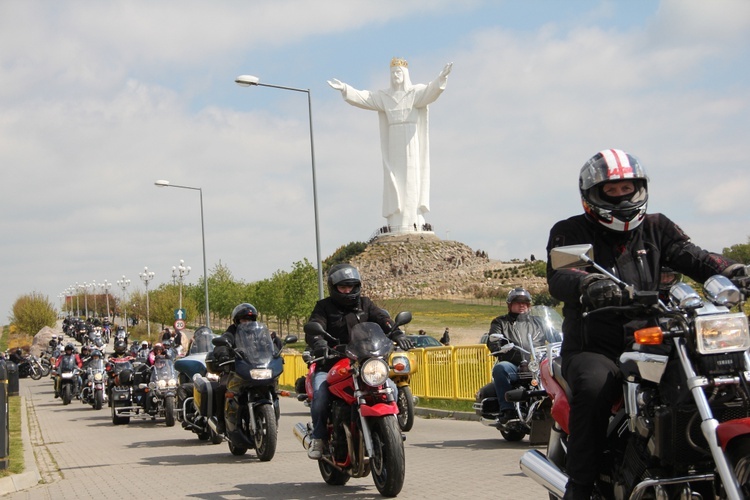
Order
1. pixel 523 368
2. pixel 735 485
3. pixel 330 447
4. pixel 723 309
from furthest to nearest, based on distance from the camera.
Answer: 1. pixel 523 368
2. pixel 330 447
3. pixel 723 309
4. pixel 735 485

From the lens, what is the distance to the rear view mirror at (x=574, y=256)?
4.40m

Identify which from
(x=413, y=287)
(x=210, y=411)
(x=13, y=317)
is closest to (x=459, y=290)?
(x=413, y=287)

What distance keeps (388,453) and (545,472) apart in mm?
2586

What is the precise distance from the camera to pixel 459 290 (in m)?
86.7

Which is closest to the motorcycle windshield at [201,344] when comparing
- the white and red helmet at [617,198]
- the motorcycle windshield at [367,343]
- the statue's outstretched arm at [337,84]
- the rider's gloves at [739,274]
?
the motorcycle windshield at [367,343]

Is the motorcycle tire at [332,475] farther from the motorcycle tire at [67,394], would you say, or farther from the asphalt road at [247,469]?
the motorcycle tire at [67,394]

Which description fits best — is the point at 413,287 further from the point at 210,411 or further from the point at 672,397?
the point at 672,397

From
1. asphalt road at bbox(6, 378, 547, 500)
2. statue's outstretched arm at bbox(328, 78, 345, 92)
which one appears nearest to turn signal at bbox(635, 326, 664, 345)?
asphalt road at bbox(6, 378, 547, 500)

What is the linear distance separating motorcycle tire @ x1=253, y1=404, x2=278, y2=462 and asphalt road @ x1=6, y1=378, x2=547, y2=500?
17cm

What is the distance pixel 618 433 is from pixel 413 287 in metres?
81.2

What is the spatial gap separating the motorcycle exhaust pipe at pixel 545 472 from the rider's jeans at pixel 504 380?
6113mm

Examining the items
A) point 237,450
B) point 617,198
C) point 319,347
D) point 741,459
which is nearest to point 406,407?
point 237,450

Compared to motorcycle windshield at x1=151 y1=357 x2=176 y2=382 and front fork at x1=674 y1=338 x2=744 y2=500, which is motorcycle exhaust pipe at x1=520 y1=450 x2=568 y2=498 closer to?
front fork at x1=674 y1=338 x2=744 y2=500

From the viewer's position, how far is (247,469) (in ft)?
35.2
